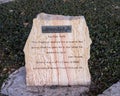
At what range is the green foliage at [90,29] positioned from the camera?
542 centimetres

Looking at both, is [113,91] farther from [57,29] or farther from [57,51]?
[57,29]

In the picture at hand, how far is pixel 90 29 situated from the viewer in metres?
6.94

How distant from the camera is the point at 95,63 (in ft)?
18.5

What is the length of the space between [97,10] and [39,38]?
3.81 m

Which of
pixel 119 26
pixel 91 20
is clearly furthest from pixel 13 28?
pixel 119 26

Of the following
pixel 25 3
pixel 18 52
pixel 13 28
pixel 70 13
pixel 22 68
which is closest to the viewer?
pixel 22 68

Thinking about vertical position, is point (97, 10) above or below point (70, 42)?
below

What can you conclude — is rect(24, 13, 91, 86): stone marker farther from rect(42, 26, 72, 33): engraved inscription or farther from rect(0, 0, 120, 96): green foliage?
rect(0, 0, 120, 96): green foliage

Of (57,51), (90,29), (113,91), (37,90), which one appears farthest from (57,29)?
(90,29)

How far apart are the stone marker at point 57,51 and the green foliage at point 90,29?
0.42 meters

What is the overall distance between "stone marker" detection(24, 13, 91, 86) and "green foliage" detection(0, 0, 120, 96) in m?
0.42

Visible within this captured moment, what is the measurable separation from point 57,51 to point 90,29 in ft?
7.56

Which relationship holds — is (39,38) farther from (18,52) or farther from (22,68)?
(18,52)

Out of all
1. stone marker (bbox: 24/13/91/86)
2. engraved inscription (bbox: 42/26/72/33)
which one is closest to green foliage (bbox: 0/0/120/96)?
stone marker (bbox: 24/13/91/86)
